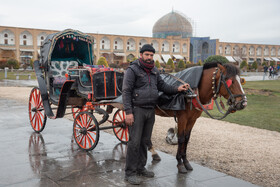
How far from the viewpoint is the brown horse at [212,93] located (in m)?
3.84

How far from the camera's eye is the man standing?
388cm

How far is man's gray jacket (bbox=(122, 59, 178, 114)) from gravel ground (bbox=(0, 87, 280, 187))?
5.54 ft

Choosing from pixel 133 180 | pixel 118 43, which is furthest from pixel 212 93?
pixel 118 43

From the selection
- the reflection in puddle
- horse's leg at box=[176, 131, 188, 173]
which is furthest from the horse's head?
the reflection in puddle

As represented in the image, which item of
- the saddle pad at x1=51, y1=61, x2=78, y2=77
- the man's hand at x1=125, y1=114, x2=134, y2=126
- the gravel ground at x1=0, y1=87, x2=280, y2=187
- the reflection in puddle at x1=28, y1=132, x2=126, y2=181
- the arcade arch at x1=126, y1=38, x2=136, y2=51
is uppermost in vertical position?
the arcade arch at x1=126, y1=38, x2=136, y2=51

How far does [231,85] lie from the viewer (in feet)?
12.7

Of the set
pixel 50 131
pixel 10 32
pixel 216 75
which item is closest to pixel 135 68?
pixel 216 75

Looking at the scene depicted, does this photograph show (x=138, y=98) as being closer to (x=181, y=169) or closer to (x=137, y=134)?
(x=137, y=134)

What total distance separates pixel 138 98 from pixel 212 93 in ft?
3.59

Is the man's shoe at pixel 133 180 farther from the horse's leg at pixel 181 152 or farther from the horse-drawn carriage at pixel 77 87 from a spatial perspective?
the horse-drawn carriage at pixel 77 87

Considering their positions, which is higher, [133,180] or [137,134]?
[137,134]

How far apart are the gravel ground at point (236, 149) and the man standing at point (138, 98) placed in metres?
1.43

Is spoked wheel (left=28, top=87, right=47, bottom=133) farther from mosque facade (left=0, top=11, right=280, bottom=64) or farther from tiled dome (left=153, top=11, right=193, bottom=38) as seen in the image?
tiled dome (left=153, top=11, right=193, bottom=38)

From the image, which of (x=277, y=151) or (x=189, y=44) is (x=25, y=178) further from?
(x=189, y=44)
